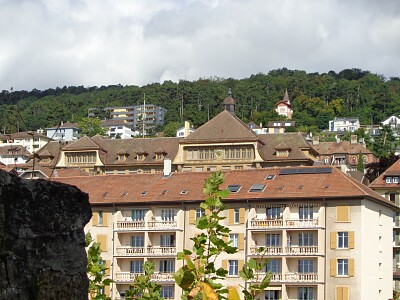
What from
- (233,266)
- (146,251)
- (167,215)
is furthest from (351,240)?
(146,251)

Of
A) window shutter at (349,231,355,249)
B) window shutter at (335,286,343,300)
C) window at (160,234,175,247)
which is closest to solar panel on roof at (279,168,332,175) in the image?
window shutter at (349,231,355,249)

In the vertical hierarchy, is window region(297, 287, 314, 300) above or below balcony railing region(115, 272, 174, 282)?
below

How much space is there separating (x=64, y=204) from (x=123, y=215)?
73.1 metres

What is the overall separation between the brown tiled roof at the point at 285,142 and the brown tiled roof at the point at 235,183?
1696 inches

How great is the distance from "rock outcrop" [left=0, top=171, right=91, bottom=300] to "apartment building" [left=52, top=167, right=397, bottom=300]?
210 ft

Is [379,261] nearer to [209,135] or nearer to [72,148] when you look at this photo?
[209,135]

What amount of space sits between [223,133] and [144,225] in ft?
164

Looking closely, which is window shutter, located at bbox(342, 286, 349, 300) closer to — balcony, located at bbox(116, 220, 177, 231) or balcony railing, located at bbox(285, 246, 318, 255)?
balcony railing, located at bbox(285, 246, 318, 255)

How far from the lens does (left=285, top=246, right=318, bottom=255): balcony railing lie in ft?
242

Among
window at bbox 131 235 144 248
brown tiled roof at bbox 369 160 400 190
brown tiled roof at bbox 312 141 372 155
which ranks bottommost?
window at bbox 131 235 144 248

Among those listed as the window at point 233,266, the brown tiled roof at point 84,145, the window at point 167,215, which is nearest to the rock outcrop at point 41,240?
the window at point 233,266

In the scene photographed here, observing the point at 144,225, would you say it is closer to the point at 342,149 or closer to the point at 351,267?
the point at 351,267

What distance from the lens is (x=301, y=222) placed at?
245ft

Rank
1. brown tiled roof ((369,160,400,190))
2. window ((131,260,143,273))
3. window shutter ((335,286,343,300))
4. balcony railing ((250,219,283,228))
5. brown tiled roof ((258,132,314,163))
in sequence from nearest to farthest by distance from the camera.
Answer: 1. window shutter ((335,286,343,300))
2. balcony railing ((250,219,283,228))
3. window ((131,260,143,273))
4. brown tiled roof ((369,160,400,190))
5. brown tiled roof ((258,132,314,163))
